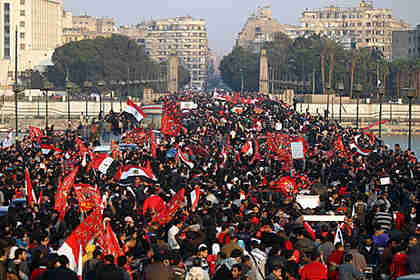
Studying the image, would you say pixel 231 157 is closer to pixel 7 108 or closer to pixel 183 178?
pixel 183 178

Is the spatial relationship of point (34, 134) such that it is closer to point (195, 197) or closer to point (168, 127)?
point (168, 127)

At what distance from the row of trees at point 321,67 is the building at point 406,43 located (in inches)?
419

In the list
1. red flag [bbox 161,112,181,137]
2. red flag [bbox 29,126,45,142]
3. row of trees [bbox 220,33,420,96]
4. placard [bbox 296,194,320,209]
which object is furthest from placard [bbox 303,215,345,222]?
row of trees [bbox 220,33,420,96]

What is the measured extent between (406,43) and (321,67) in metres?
Answer: 40.1

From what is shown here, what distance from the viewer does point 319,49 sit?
4537 inches

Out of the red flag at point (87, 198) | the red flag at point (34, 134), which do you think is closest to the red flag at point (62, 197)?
the red flag at point (87, 198)

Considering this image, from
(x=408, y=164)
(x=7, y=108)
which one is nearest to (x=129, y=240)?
(x=408, y=164)

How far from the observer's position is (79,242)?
12.0 m

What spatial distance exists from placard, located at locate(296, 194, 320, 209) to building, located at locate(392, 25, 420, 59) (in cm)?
12139

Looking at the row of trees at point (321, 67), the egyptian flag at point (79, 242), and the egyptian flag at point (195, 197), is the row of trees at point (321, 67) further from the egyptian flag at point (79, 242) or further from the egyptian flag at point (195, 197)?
the egyptian flag at point (79, 242)

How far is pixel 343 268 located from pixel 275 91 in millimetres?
108661

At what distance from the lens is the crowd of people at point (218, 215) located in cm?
1170

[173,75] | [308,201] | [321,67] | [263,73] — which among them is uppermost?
[321,67]

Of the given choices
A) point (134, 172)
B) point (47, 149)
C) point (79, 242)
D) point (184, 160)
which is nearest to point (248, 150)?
point (184, 160)
